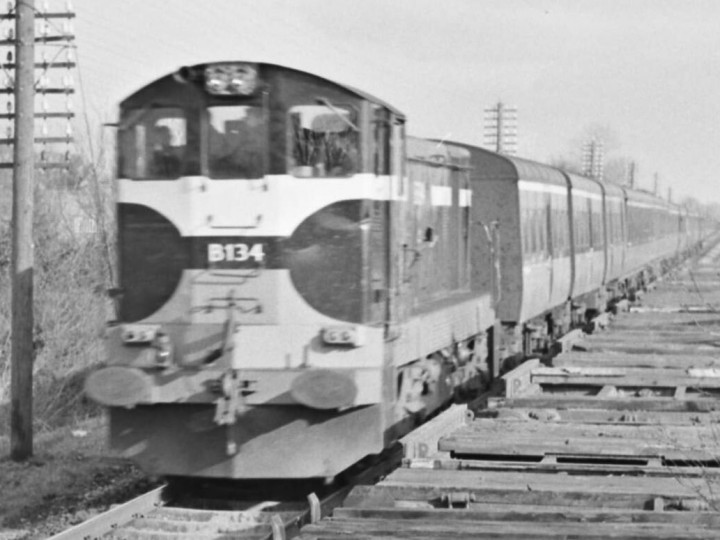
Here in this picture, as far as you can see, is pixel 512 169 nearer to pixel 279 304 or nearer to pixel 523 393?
pixel 523 393

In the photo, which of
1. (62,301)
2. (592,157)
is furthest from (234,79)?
(592,157)

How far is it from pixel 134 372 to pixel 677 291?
16669mm

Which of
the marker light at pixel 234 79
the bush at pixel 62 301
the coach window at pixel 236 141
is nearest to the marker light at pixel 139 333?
the coach window at pixel 236 141

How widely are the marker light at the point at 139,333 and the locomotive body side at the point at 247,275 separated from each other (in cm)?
1

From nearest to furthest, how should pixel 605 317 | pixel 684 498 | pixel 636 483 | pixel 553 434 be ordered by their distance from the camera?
pixel 684 498
pixel 636 483
pixel 553 434
pixel 605 317

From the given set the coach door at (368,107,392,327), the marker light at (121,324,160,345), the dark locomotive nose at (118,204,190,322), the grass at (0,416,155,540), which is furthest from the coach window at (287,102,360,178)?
the grass at (0,416,155,540)

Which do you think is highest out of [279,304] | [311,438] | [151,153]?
[151,153]

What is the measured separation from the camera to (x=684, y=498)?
6.13 metres

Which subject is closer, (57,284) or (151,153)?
(151,153)

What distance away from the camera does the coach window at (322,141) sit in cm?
909

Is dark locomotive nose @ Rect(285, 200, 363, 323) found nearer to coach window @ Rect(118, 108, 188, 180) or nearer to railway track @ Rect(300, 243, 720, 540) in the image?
coach window @ Rect(118, 108, 188, 180)

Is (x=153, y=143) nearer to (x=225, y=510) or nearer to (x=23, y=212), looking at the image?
(x=225, y=510)

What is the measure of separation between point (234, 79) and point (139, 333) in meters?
1.95

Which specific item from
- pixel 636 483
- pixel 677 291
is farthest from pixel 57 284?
pixel 636 483
